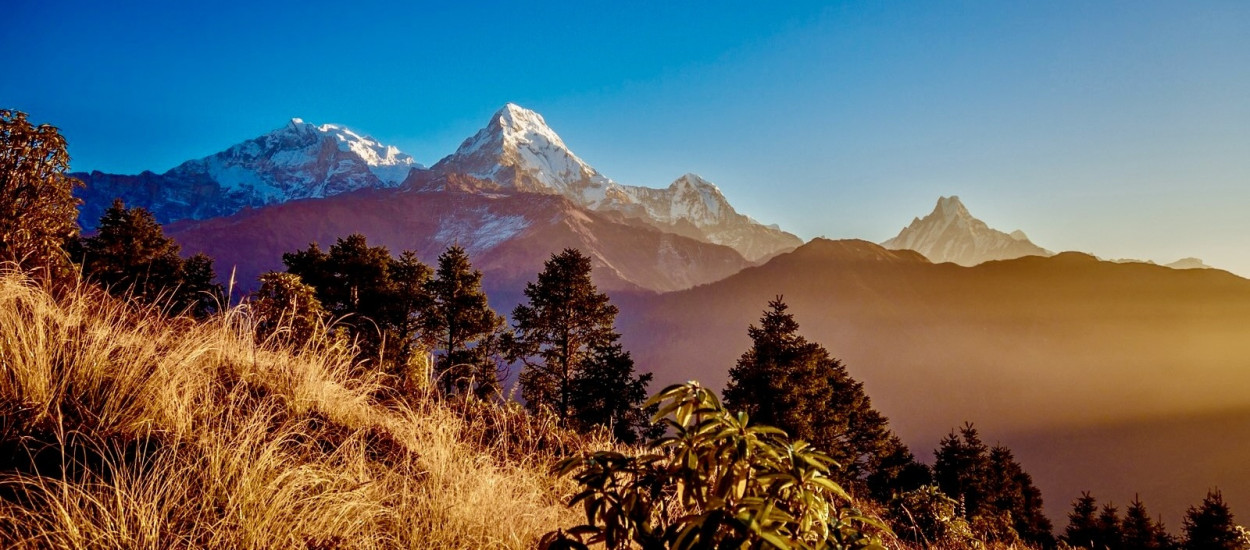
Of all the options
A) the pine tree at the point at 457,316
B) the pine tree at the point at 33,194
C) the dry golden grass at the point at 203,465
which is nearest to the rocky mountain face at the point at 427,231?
the pine tree at the point at 457,316

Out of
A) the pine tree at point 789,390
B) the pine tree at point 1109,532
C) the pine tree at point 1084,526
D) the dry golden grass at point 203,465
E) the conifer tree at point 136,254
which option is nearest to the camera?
the dry golden grass at point 203,465

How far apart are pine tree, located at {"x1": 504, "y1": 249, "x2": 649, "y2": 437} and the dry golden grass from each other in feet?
58.7

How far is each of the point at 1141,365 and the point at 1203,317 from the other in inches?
2051

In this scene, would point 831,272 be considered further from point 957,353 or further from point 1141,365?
point 1141,365

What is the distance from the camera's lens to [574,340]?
22234 mm

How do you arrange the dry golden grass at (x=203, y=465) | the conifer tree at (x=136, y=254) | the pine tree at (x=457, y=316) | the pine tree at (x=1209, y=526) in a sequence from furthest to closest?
the pine tree at (x=1209, y=526) → the pine tree at (x=457, y=316) → the conifer tree at (x=136, y=254) → the dry golden grass at (x=203, y=465)

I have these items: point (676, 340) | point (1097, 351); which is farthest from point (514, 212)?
point (1097, 351)

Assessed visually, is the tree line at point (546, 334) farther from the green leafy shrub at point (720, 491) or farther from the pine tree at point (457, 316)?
the green leafy shrub at point (720, 491)

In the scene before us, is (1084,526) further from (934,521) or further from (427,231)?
(427,231)

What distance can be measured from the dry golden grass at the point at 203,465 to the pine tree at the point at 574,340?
1790 cm

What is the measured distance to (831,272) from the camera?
554 feet

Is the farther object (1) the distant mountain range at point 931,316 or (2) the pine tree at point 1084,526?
(1) the distant mountain range at point 931,316

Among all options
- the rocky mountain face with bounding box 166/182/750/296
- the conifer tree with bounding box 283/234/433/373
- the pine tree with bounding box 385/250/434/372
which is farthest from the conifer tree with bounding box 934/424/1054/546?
the rocky mountain face with bounding box 166/182/750/296

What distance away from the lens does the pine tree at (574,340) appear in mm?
21859
